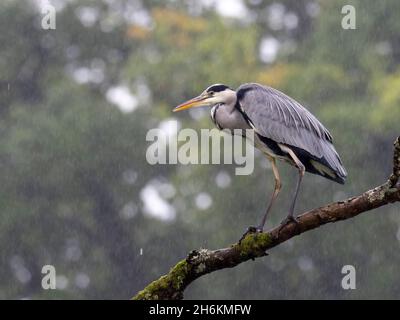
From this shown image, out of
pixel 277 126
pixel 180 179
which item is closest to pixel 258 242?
pixel 277 126

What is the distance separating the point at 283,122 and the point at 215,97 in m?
0.56

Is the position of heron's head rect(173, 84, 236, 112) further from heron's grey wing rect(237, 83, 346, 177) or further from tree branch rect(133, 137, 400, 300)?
tree branch rect(133, 137, 400, 300)

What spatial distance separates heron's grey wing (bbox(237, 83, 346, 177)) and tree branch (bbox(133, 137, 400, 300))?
163 cm

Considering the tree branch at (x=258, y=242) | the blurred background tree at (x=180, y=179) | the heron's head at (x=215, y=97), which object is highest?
the blurred background tree at (x=180, y=179)

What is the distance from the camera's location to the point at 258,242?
5.27 m

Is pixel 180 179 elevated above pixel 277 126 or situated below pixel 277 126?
above

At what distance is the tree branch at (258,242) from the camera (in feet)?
15.8

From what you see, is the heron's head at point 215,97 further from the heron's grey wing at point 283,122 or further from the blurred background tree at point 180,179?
the blurred background tree at point 180,179

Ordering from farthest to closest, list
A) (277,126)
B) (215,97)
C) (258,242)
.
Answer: (215,97) < (277,126) < (258,242)

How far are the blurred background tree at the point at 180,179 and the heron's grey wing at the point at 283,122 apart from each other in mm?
12799

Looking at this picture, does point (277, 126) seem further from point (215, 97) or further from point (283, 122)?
point (215, 97)

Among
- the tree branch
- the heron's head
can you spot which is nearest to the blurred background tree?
the heron's head

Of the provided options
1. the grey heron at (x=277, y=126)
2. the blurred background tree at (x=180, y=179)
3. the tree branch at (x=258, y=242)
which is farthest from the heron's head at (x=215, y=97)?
the blurred background tree at (x=180, y=179)
